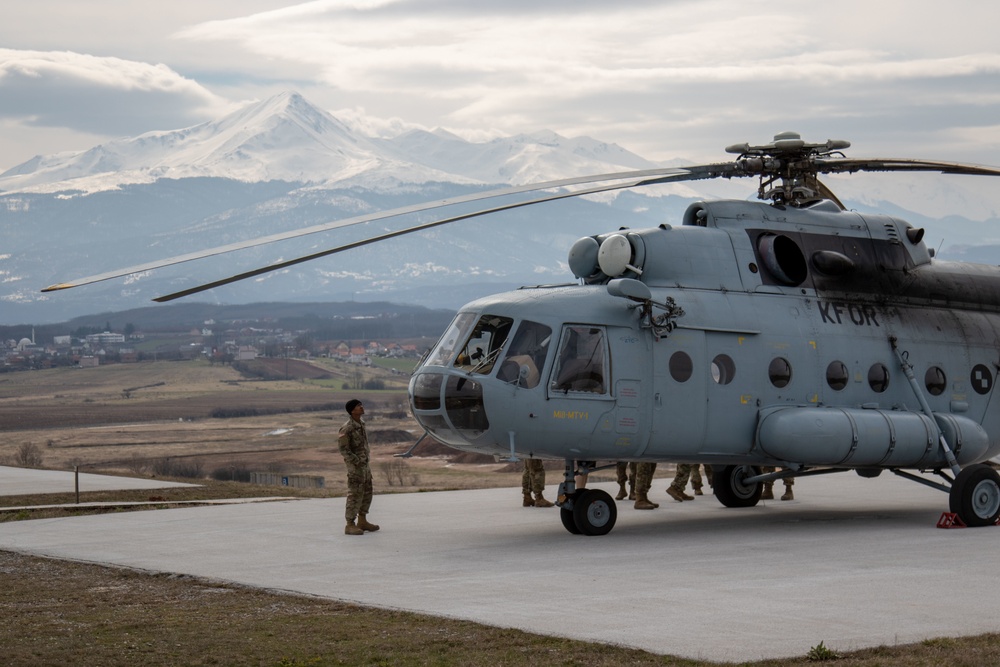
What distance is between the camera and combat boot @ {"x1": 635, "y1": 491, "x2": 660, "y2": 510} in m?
19.5

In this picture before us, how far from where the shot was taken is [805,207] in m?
18.3

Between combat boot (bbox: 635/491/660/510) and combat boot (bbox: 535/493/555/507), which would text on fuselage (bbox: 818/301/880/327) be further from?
combat boot (bbox: 535/493/555/507)

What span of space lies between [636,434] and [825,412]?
8.61ft

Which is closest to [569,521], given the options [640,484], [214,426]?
[640,484]

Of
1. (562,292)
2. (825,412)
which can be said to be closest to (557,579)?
(562,292)

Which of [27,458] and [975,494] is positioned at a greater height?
[975,494]

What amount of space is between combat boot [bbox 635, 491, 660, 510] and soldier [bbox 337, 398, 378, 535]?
455cm

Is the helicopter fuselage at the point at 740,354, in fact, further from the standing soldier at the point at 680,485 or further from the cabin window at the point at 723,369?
the standing soldier at the point at 680,485

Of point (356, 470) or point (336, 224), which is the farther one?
point (356, 470)

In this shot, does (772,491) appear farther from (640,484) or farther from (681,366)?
(681,366)

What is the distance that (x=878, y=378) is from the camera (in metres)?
17.6

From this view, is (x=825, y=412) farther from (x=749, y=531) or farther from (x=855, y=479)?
(x=855, y=479)

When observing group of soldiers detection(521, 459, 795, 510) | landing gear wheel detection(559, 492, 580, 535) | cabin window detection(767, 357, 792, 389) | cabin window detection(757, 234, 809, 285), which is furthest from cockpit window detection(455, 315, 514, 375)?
group of soldiers detection(521, 459, 795, 510)

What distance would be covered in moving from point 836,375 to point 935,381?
5.88ft
